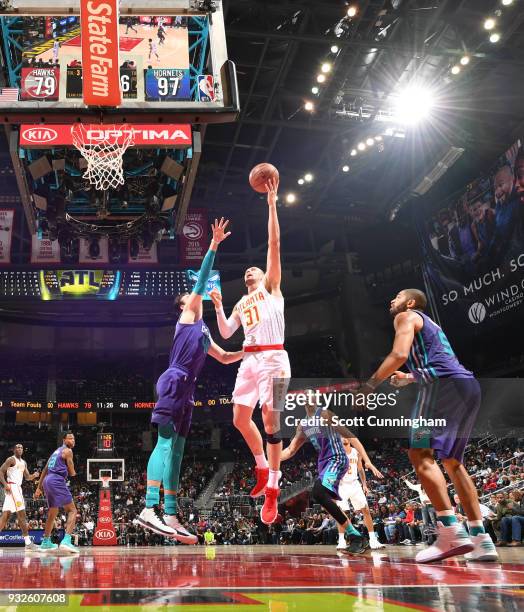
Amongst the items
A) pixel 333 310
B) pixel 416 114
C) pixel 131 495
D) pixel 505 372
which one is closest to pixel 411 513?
pixel 505 372

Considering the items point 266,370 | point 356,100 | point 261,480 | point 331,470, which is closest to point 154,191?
point 331,470

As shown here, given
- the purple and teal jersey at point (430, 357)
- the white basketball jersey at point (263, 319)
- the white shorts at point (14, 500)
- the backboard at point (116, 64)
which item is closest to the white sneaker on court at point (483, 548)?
the purple and teal jersey at point (430, 357)

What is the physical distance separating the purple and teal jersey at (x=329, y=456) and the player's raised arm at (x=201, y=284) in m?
2.41

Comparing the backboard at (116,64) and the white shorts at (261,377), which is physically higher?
the backboard at (116,64)

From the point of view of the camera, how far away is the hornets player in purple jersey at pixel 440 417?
462 centimetres

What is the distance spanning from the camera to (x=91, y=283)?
22797mm

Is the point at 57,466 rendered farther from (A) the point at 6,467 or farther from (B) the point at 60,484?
(A) the point at 6,467

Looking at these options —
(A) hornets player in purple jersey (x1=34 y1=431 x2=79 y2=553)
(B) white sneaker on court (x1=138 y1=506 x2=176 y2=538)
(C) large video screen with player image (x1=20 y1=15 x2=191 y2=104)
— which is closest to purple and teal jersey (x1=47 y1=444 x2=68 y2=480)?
(A) hornets player in purple jersey (x1=34 y1=431 x2=79 y2=553)

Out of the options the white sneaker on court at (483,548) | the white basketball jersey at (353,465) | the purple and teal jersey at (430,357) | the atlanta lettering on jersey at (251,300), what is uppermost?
the atlanta lettering on jersey at (251,300)

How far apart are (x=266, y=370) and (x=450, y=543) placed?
1.87 m

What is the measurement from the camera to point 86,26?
21.3 feet

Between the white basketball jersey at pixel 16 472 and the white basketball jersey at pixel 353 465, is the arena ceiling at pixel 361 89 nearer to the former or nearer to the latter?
the white basketball jersey at pixel 353 465

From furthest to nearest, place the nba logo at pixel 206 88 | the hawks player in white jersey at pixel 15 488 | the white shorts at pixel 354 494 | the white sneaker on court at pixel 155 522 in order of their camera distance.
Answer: the hawks player in white jersey at pixel 15 488 → the white shorts at pixel 354 494 → the nba logo at pixel 206 88 → the white sneaker on court at pixel 155 522

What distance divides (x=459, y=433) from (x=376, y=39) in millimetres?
14164
